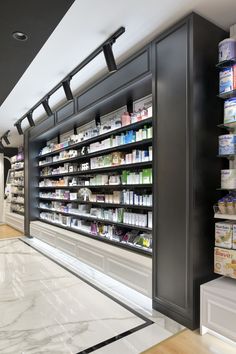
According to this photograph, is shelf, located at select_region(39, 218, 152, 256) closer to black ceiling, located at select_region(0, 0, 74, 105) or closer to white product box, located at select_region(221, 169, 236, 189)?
white product box, located at select_region(221, 169, 236, 189)

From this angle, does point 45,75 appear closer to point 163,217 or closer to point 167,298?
point 163,217

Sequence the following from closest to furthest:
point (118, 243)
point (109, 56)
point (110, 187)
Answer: point (109, 56) → point (118, 243) → point (110, 187)

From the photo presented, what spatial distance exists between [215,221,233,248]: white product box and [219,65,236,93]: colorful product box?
1236mm

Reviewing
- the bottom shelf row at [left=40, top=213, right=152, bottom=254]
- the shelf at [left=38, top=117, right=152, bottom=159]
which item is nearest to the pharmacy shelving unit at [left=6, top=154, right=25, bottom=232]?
the shelf at [left=38, top=117, right=152, bottom=159]

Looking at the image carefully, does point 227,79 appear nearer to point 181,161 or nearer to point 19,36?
point 181,161

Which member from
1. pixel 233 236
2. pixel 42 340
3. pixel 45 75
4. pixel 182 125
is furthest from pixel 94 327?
pixel 45 75

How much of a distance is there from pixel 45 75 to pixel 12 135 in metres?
4.85

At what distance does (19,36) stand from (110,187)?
2.47m

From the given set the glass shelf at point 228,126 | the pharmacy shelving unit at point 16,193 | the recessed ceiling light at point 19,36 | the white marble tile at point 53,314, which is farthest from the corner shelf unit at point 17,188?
the glass shelf at point 228,126

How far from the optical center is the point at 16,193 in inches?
351

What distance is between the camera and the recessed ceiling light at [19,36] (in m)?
2.52

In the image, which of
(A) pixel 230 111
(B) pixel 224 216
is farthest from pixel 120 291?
(A) pixel 230 111

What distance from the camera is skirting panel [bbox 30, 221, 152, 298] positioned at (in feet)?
10.1

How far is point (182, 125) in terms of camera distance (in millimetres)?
2521
